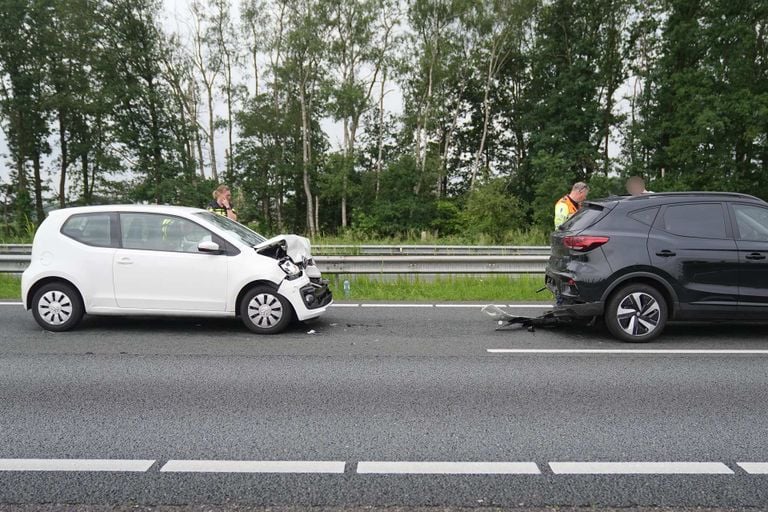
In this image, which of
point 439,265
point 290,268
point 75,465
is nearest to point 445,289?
point 439,265

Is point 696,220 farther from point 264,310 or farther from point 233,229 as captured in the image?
point 233,229

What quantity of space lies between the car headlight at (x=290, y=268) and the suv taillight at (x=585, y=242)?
3609 millimetres

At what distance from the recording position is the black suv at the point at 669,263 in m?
6.62

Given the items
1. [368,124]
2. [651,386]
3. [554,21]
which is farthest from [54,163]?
[651,386]

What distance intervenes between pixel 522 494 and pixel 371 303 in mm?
6555

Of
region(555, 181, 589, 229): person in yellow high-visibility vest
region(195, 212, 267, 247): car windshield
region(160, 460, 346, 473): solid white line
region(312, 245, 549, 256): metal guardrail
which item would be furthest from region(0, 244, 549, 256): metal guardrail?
region(160, 460, 346, 473): solid white line

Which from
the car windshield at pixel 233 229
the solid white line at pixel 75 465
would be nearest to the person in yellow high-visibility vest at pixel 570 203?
the car windshield at pixel 233 229

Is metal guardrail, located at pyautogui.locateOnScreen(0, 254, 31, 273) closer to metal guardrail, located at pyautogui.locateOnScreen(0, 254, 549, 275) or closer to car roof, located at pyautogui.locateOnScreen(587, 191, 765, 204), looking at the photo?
metal guardrail, located at pyautogui.locateOnScreen(0, 254, 549, 275)

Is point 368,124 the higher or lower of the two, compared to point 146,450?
higher

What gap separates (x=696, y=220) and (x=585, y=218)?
1.32 meters

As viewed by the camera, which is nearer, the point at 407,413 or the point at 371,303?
the point at 407,413

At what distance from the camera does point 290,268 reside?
7.26m

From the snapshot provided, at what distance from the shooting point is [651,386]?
198 inches

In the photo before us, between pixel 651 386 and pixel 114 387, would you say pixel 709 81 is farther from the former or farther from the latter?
pixel 114 387
